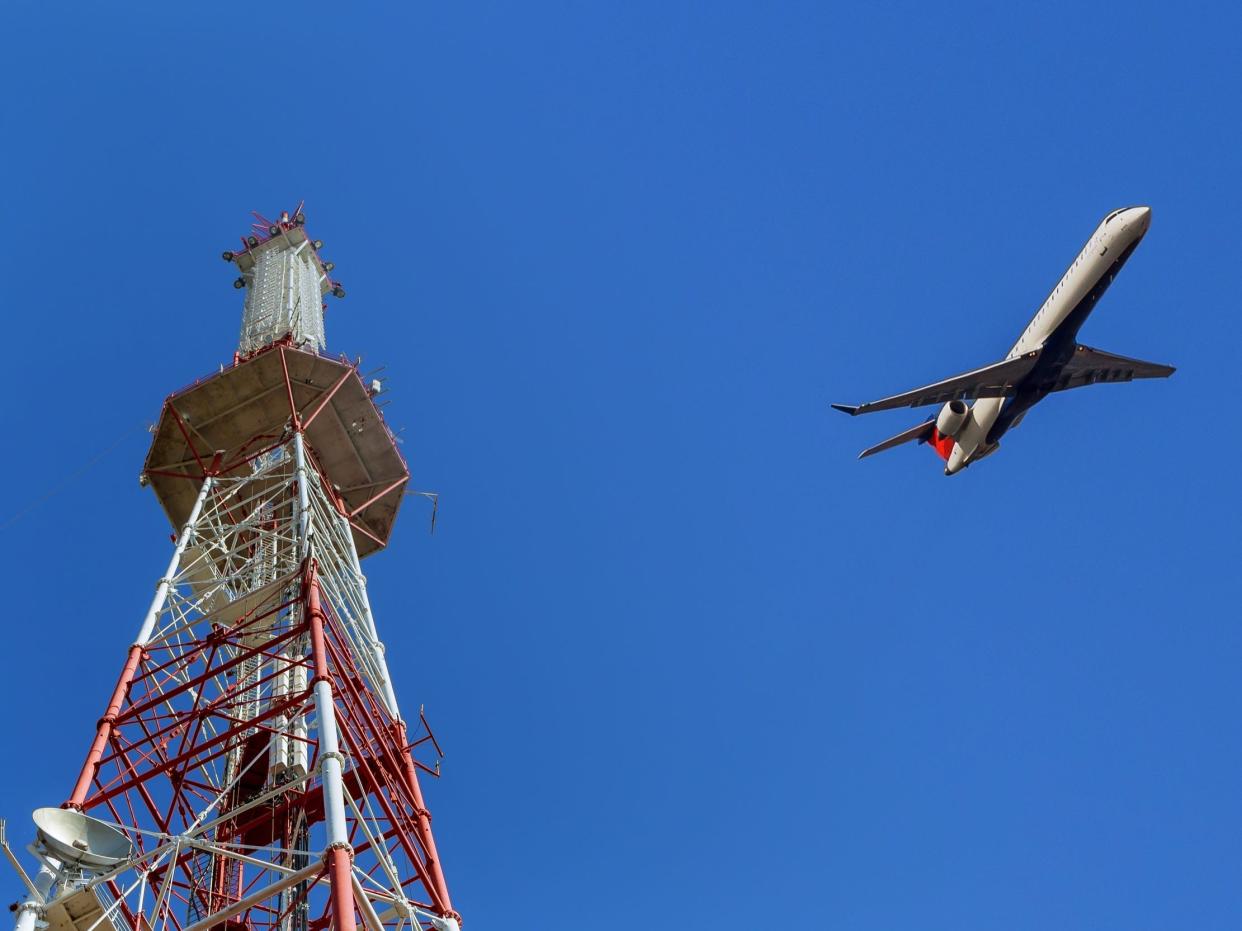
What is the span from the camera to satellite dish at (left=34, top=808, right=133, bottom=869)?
17797 mm

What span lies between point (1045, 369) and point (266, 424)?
29.5 metres

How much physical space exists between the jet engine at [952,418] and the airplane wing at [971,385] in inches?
89.4

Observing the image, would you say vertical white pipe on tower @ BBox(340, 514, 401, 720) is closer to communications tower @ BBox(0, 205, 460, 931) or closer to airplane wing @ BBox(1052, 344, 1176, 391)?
communications tower @ BBox(0, 205, 460, 931)

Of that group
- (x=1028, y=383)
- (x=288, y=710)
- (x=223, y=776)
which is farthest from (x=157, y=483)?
(x=1028, y=383)

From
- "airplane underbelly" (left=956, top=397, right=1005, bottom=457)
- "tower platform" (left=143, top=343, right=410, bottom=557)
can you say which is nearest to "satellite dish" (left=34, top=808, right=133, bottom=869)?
"tower platform" (left=143, top=343, right=410, bottom=557)

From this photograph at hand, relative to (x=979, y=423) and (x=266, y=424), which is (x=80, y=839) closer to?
(x=266, y=424)

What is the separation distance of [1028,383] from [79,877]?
129ft

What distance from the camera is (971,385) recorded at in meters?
47.2

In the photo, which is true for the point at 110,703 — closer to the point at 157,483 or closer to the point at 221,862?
the point at 221,862

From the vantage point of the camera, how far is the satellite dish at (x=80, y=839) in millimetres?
17797

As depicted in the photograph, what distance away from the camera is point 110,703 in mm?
21766

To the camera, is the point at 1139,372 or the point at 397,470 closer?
the point at 397,470

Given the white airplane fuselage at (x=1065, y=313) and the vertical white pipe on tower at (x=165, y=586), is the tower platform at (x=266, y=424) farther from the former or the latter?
the white airplane fuselage at (x=1065, y=313)

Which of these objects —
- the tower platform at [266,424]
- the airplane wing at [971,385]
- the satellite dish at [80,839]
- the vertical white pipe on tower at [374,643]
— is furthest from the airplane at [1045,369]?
the satellite dish at [80,839]
